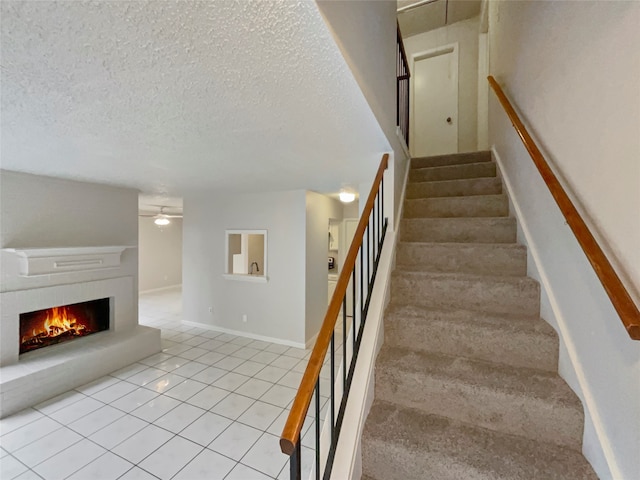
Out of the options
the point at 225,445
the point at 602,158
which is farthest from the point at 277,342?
the point at 602,158

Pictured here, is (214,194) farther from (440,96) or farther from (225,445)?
(440,96)

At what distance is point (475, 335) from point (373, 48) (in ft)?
6.02

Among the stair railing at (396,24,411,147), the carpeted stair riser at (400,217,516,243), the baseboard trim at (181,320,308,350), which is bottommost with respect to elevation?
the baseboard trim at (181,320,308,350)

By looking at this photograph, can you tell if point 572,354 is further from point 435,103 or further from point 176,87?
point 435,103

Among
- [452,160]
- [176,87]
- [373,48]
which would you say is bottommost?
[176,87]

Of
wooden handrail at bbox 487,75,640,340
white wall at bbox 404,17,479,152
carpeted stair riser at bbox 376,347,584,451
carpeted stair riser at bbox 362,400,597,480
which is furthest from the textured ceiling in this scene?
white wall at bbox 404,17,479,152

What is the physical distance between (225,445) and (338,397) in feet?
4.40

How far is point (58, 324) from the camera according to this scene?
3.40 meters

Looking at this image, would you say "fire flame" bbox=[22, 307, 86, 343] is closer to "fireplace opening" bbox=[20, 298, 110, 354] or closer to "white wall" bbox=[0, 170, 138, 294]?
"fireplace opening" bbox=[20, 298, 110, 354]

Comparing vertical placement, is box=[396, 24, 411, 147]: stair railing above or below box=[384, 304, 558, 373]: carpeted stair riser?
above

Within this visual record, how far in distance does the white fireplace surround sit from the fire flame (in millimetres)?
243

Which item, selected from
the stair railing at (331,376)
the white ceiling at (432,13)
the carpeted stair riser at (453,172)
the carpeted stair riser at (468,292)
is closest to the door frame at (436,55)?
the white ceiling at (432,13)

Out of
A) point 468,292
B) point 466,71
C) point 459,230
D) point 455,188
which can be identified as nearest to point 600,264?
point 468,292

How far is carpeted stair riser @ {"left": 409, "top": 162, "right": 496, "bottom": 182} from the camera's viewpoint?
116 inches
